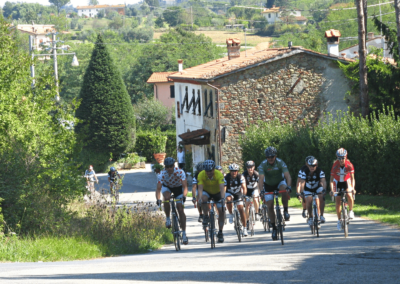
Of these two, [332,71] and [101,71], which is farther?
[101,71]

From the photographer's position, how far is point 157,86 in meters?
70.3

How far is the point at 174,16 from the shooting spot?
161250 millimetres

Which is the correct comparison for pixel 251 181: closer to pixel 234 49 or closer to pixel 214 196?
pixel 214 196

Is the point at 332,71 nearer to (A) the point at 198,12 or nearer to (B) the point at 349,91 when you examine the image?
(B) the point at 349,91

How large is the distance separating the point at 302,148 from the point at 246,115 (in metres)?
6.13

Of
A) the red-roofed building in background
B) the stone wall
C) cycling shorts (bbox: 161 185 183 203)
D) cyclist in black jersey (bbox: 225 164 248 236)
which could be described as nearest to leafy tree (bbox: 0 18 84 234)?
cycling shorts (bbox: 161 185 183 203)

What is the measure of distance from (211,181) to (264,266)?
4.19m

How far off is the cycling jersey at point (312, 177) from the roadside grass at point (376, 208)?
3611 mm

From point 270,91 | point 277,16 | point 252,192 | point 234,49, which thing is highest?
point 277,16

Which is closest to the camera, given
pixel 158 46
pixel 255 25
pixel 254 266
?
pixel 254 266

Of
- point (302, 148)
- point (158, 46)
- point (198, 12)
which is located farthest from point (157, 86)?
point (198, 12)

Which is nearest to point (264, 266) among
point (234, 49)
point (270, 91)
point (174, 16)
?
point (270, 91)

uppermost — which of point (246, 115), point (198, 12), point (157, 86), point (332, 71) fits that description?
point (198, 12)

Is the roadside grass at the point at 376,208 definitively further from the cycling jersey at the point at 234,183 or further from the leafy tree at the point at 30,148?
the leafy tree at the point at 30,148
